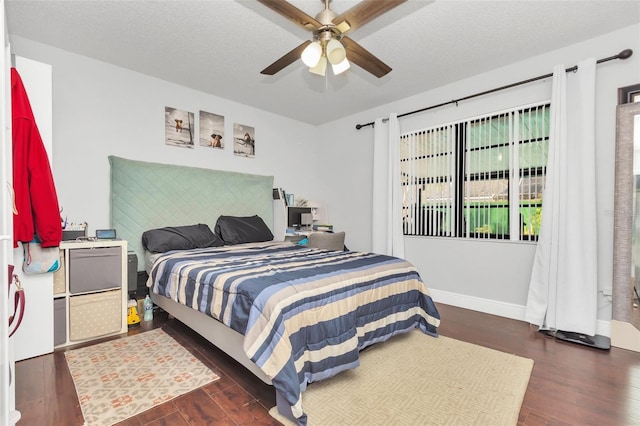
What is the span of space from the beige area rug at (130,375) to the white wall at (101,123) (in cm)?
135

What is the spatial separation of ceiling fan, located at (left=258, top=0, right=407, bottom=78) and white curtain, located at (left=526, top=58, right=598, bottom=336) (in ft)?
6.38

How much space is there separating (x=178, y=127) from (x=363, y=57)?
2.53 m

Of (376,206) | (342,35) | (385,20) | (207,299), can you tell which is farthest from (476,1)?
(207,299)

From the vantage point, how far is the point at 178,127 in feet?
12.4

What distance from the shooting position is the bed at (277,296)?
1.65 meters

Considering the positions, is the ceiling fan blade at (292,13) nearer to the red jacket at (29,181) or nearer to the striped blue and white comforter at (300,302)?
the striped blue and white comforter at (300,302)

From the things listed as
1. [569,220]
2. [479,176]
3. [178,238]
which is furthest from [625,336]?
[178,238]

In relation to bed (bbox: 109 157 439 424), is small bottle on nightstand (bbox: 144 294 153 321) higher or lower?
lower

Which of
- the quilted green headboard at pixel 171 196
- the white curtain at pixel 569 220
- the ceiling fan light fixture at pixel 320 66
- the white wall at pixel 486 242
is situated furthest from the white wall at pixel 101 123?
the white curtain at pixel 569 220

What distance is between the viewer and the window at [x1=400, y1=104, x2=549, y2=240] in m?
3.17

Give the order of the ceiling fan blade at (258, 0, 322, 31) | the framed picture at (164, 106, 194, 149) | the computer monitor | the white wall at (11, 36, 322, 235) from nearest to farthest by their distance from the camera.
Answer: the ceiling fan blade at (258, 0, 322, 31) < the white wall at (11, 36, 322, 235) < the framed picture at (164, 106, 194, 149) < the computer monitor

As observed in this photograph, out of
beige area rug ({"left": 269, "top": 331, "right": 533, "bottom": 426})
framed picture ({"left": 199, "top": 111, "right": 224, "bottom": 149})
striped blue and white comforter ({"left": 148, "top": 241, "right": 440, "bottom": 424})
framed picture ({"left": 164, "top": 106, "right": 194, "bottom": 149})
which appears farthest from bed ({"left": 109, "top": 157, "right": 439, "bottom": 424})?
framed picture ({"left": 199, "top": 111, "right": 224, "bottom": 149})

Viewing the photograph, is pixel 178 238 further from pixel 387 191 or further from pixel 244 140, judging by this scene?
pixel 387 191

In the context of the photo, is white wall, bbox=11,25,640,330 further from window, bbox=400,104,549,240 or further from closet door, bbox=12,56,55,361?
closet door, bbox=12,56,55,361
